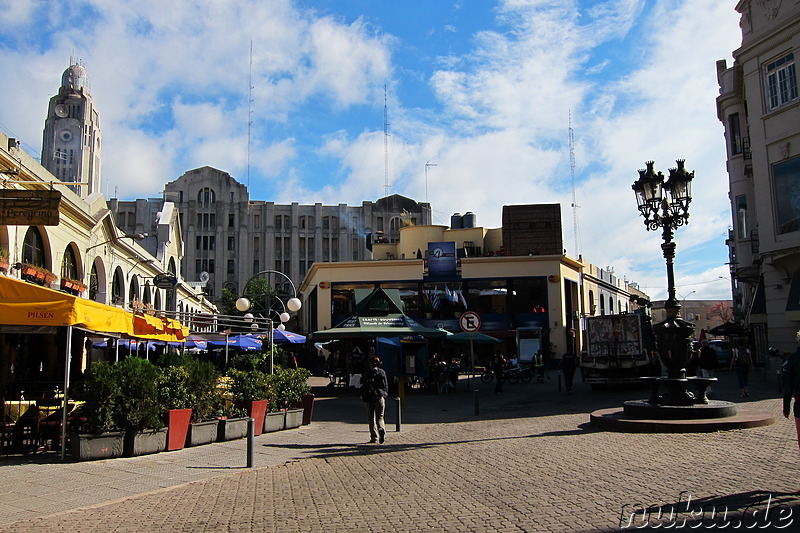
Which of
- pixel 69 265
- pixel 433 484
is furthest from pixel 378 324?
pixel 433 484

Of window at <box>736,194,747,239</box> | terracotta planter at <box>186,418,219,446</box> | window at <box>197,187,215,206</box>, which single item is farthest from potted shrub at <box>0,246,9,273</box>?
window at <box>197,187,215,206</box>

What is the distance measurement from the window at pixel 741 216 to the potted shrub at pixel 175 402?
26783 mm

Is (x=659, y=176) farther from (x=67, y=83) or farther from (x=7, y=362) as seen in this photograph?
(x=67, y=83)

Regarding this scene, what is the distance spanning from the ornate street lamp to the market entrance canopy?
10.7m

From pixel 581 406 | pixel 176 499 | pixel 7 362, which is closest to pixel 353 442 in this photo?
pixel 176 499

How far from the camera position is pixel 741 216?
30.4 metres

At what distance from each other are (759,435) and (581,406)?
7.83 metres

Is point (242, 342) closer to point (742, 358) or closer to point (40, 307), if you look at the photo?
point (40, 307)

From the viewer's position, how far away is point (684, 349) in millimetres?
13367

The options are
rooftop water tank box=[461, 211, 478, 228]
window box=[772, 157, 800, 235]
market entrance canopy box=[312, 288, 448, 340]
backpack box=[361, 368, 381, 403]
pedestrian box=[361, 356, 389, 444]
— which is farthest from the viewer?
rooftop water tank box=[461, 211, 478, 228]

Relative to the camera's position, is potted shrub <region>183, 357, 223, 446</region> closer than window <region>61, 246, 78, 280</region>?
Yes

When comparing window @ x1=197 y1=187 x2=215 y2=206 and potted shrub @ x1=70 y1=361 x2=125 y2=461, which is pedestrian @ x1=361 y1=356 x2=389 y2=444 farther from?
window @ x1=197 y1=187 x2=215 y2=206

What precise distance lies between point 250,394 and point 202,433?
1.77 metres

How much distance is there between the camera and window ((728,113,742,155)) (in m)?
30.0
